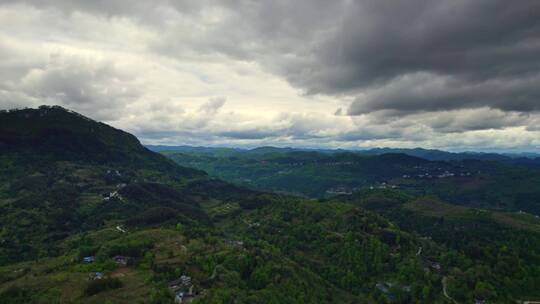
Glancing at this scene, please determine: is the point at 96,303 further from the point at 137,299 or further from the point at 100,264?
the point at 100,264

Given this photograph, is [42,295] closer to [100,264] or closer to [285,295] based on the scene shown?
[100,264]

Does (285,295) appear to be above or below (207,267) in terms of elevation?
below

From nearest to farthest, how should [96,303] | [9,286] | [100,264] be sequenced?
[96,303] → [9,286] → [100,264]

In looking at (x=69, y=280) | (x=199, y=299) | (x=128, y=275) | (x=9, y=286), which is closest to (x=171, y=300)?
(x=199, y=299)

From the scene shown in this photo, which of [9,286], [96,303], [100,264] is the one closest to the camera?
[96,303]

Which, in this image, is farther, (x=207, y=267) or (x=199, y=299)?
(x=207, y=267)

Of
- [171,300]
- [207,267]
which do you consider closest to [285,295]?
[207,267]

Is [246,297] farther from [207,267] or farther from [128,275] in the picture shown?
[128,275]

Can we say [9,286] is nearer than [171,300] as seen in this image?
No

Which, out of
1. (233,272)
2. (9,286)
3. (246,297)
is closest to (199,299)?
(246,297)
